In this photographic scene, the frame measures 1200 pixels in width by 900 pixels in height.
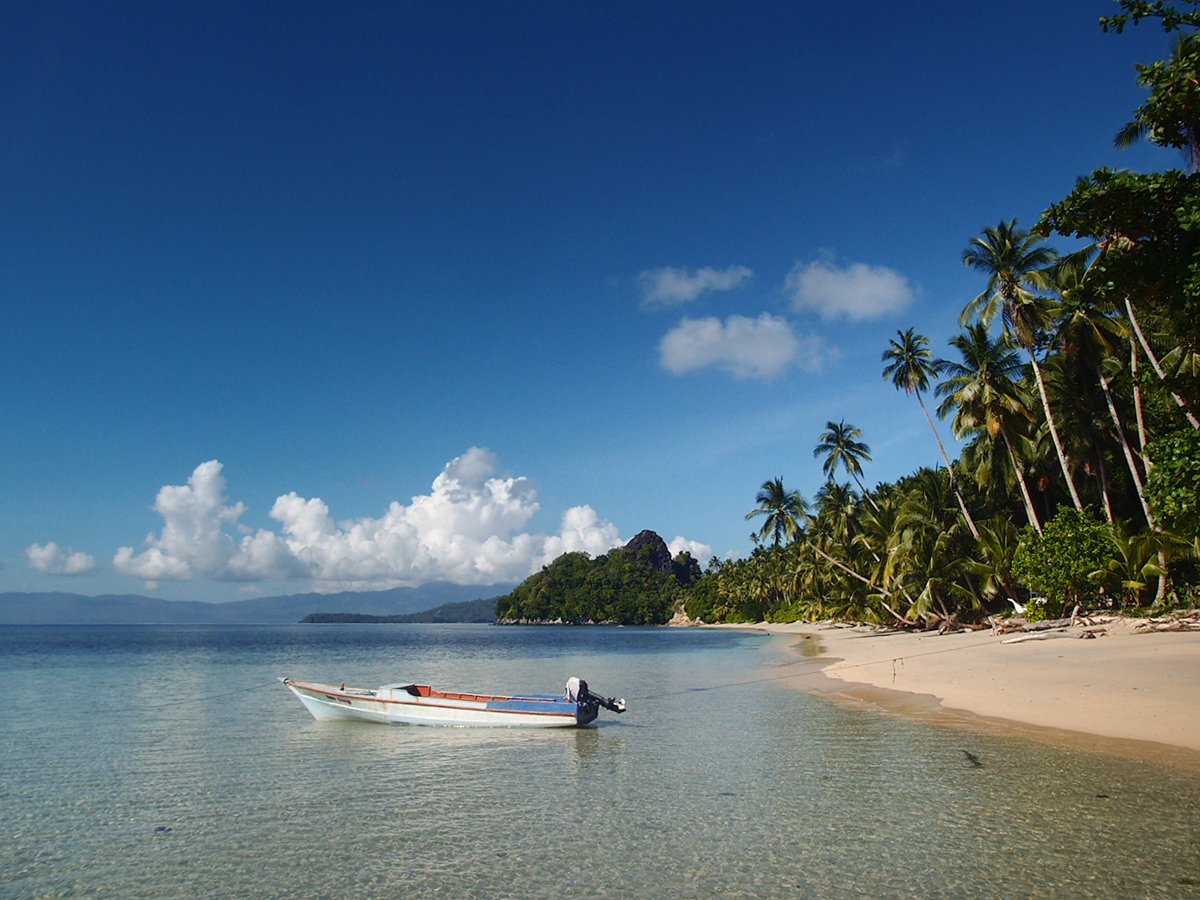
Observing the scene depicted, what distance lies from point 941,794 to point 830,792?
63.0 inches

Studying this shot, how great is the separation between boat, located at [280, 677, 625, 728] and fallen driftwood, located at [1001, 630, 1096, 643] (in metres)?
18.1

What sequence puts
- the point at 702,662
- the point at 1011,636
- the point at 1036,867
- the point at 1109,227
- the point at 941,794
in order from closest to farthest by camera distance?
the point at 1036,867 → the point at 941,794 → the point at 1109,227 → the point at 1011,636 → the point at 702,662

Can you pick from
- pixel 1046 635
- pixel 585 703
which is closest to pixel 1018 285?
pixel 1046 635

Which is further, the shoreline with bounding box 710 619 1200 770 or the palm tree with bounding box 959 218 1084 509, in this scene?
the palm tree with bounding box 959 218 1084 509

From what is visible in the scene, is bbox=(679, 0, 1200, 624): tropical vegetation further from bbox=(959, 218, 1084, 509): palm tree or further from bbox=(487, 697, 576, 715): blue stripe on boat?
bbox=(487, 697, 576, 715): blue stripe on boat

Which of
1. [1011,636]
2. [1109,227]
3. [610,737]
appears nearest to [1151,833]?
[1109,227]

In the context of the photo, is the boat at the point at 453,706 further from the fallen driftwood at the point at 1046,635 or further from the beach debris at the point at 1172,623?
the beach debris at the point at 1172,623

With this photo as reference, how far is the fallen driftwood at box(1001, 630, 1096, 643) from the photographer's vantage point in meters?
26.5

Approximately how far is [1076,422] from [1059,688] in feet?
66.2

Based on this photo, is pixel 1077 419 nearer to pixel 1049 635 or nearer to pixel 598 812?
pixel 1049 635

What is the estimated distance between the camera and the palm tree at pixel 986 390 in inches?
1415

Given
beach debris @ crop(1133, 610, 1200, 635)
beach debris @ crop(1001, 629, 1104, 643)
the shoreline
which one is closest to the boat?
the shoreline

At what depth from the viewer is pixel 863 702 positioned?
21797mm

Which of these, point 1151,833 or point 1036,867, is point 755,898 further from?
point 1151,833
